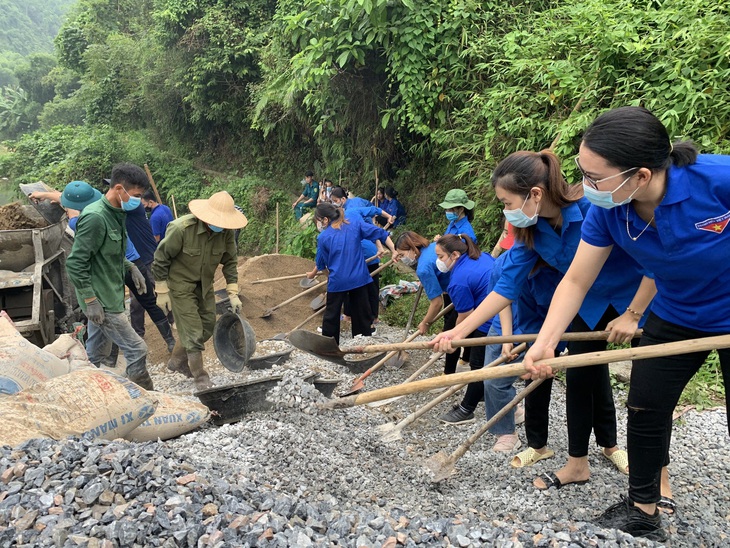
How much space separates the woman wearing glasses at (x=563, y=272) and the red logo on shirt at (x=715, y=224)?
1.96 ft

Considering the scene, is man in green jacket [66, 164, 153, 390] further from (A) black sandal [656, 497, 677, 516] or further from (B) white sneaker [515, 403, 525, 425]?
(A) black sandal [656, 497, 677, 516]

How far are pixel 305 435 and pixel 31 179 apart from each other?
1943cm

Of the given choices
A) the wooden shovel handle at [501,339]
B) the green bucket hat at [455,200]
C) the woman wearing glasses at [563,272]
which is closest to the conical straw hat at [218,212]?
the wooden shovel handle at [501,339]

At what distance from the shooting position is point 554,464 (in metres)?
3.11

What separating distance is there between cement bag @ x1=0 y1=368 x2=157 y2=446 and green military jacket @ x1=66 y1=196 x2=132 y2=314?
128 centimetres

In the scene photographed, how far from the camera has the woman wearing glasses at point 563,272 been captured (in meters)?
2.47

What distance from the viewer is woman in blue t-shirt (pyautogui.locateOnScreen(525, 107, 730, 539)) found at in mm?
1815

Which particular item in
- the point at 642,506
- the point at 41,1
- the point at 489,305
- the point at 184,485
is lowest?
the point at 642,506

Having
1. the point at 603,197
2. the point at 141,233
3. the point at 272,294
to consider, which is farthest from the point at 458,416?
the point at 272,294

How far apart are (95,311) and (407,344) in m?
2.48

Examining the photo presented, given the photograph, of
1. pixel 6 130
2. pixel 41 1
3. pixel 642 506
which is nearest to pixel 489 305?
pixel 642 506

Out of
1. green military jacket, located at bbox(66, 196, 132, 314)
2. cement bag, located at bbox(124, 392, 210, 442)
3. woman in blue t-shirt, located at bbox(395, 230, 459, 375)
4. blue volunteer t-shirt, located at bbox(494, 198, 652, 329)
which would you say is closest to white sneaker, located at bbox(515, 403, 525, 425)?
woman in blue t-shirt, located at bbox(395, 230, 459, 375)

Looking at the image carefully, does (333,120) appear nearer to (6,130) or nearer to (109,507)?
(109,507)

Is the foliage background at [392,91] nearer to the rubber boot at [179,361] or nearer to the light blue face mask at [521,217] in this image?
the light blue face mask at [521,217]
